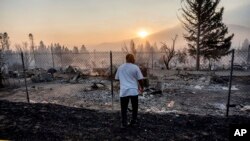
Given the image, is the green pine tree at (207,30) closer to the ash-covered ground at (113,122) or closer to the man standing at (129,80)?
the ash-covered ground at (113,122)

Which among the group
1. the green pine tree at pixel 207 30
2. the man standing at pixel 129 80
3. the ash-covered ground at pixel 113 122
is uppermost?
the green pine tree at pixel 207 30

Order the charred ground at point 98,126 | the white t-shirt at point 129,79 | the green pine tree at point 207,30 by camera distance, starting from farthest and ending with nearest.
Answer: the green pine tree at point 207,30 < the white t-shirt at point 129,79 < the charred ground at point 98,126

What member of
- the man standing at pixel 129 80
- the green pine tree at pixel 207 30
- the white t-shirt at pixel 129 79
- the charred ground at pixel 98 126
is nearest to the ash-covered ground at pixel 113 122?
the charred ground at pixel 98 126

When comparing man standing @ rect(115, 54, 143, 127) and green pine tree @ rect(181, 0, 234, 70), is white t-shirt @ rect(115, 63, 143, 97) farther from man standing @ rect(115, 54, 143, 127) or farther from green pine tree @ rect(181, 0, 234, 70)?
green pine tree @ rect(181, 0, 234, 70)

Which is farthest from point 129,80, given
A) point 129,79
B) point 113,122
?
point 113,122

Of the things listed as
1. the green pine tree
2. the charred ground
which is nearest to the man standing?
the charred ground

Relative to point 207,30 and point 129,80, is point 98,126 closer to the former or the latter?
point 129,80

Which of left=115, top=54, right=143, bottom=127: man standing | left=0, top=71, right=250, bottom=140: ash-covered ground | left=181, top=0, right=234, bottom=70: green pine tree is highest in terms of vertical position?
left=181, top=0, right=234, bottom=70: green pine tree

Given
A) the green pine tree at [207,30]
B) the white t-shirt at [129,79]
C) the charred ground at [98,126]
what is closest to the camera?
the charred ground at [98,126]

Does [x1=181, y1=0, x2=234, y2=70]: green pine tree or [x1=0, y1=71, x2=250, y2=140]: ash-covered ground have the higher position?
[x1=181, y1=0, x2=234, y2=70]: green pine tree

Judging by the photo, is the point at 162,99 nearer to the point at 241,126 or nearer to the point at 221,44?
the point at 241,126

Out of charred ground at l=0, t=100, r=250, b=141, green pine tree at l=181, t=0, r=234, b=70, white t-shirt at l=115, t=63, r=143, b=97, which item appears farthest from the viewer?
green pine tree at l=181, t=0, r=234, b=70

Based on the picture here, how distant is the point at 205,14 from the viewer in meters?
21.3

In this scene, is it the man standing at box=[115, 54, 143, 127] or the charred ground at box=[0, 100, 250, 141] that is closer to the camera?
the charred ground at box=[0, 100, 250, 141]
